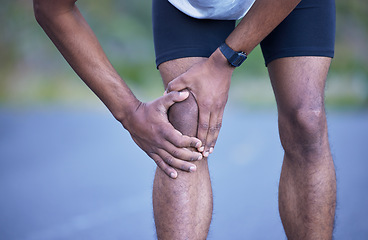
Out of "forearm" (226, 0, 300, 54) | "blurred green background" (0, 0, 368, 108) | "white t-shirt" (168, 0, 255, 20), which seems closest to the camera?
"forearm" (226, 0, 300, 54)

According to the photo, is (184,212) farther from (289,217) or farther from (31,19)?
(31,19)

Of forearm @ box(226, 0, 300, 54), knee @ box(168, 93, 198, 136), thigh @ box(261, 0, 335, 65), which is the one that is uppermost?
thigh @ box(261, 0, 335, 65)

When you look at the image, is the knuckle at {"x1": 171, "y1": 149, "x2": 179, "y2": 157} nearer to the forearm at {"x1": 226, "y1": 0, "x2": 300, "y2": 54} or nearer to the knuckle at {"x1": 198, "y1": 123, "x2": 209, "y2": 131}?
the knuckle at {"x1": 198, "y1": 123, "x2": 209, "y2": 131}

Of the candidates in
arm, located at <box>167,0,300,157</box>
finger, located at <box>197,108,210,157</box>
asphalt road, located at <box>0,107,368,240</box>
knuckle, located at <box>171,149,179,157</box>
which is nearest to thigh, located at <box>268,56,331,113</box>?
arm, located at <box>167,0,300,157</box>

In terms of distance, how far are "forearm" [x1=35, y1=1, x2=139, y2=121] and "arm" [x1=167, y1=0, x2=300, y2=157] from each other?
0.18 metres

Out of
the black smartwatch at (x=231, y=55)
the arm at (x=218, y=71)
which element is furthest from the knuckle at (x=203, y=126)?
the black smartwatch at (x=231, y=55)

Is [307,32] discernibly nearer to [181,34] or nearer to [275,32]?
[275,32]

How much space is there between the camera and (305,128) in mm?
1687

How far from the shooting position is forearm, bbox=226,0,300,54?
1.48m

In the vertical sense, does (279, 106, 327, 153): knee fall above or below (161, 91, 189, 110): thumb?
below

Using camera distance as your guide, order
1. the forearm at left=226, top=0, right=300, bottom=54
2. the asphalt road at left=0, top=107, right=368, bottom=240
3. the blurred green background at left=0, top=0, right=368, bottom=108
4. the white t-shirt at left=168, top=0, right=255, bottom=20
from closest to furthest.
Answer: the forearm at left=226, top=0, right=300, bottom=54 < the white t-shirt at left=168, top=0, right=255, bottom=20 < the asphalt road at left=0, top=107, right=368, bottom=240 < the blurred green background at left=0, top=0, right=368, bottom=108

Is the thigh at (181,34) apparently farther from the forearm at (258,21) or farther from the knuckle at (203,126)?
the knuckle at (203,126)

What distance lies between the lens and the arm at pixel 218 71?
59.3 inches

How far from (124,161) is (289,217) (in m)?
2.74
